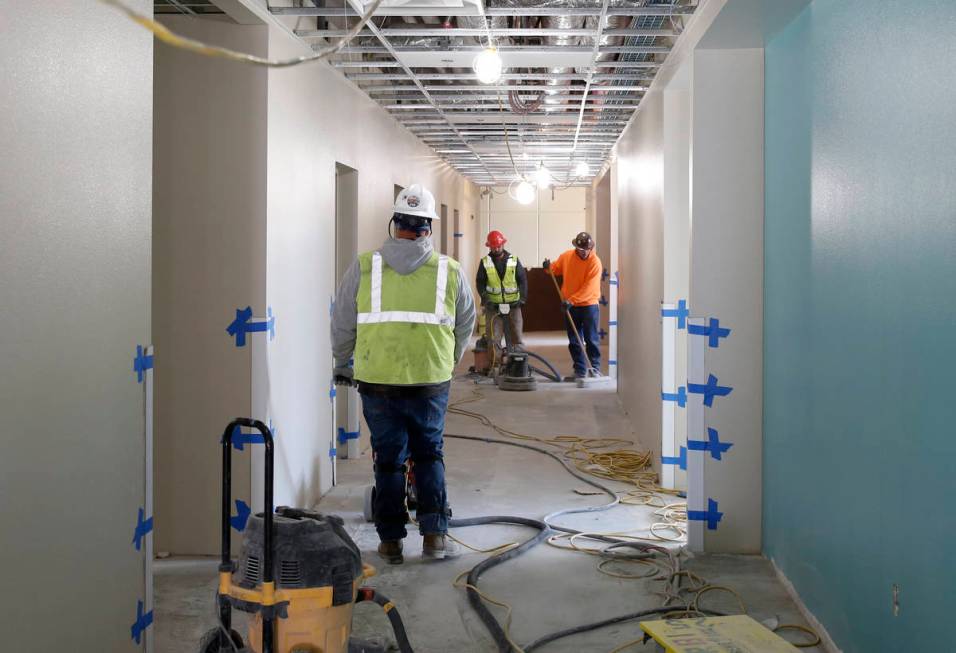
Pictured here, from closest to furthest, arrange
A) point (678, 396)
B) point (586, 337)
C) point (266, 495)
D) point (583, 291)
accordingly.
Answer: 1. point (266, 495)
2. point (678, 396)
3. point (583, 291)
4. point (586, 337)

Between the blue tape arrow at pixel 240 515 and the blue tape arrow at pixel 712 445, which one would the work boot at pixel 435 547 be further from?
the blue tape arrow at pixel 712 445

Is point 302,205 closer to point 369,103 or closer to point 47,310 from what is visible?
point 369,103

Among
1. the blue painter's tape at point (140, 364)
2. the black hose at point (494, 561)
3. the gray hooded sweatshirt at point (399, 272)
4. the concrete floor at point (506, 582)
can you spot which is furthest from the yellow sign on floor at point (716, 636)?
the blue painter's tape at point (140, 364)

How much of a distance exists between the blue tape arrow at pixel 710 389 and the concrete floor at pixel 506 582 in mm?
702

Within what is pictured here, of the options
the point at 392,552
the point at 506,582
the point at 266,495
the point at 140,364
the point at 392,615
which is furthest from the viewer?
the point at 392,552

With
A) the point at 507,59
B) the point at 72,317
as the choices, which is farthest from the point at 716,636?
the point at 507,59

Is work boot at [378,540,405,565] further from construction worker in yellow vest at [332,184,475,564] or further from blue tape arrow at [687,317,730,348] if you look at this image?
blue tape arrow at [687,317,730,348]

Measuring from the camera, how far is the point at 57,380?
7.97 feet

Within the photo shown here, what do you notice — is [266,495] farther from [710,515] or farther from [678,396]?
[678,396]

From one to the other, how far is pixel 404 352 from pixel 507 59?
2197mm

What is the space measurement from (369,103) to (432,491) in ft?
10.8

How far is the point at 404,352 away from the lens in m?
4.02

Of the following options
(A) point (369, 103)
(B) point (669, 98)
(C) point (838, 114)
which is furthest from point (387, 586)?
(A) point (369, 103)

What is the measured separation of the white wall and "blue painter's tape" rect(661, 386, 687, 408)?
11390 mm
